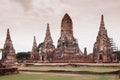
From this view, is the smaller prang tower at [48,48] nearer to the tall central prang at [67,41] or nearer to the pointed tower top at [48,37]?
the pointed tower top at [48,37]

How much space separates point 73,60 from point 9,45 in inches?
480

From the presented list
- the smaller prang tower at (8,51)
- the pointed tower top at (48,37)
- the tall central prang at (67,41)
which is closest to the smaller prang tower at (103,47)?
the tall central prang at (67,41)

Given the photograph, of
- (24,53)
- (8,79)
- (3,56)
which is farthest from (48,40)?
(8,79)

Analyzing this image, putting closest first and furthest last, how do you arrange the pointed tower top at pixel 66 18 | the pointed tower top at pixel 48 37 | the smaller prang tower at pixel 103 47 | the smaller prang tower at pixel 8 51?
the smaller prang tower at pixel 103 47 → the smaller prang tower at pixel 8 51 → the pointed tower top at pixel 48 37 → the pointed tower top at pixel 66 18

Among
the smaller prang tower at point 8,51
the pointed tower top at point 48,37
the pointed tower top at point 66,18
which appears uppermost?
the pointed tower top at point 66,18

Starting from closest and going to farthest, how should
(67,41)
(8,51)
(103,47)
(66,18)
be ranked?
1. (103,47)
2. (8,51)
3. (67,41)
4. (66,18)

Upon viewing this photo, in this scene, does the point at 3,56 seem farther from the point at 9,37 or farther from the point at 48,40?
the point at 48,40

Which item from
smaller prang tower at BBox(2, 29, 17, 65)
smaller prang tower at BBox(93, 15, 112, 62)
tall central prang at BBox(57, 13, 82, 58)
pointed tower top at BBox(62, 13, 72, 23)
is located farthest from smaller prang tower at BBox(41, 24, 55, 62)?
smaller prang tower at BBox(93, 15, 112, 62)

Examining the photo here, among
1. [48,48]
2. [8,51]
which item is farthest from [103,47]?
[8,51]

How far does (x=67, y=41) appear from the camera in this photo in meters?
47.5

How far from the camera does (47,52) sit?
4706 centimetres

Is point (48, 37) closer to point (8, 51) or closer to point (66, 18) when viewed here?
point (66, 18)

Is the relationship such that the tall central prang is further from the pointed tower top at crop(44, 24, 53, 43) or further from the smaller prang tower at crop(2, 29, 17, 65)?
the smaller prang tower at crop(2, 29, 17, 65)

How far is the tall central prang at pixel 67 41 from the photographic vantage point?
45941mm
